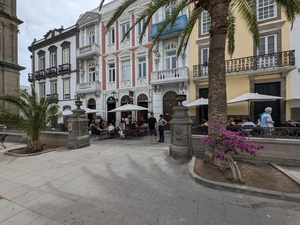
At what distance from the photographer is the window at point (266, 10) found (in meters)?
10.6

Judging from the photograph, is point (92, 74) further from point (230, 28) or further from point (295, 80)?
point (295, 80)

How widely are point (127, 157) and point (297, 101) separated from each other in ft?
38.6

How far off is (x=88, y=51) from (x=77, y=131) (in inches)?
486

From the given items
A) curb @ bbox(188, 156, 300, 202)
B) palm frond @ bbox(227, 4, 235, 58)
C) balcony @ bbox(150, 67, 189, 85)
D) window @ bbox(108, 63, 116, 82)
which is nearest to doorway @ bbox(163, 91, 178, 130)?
balcony @ bbox(150, 67, 189, 85)

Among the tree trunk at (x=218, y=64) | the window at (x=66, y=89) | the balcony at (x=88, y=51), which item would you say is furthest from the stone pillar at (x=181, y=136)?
the window at (x=66, y=89)

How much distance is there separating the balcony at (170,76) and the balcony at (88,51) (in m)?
7.55

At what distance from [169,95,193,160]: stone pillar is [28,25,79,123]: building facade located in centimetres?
1645

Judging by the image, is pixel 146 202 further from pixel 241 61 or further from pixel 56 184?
pixel 241 61

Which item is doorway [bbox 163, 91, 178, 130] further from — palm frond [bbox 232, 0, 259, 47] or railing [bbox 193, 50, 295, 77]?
palm frond [bbox 232, 0, 259, 47]

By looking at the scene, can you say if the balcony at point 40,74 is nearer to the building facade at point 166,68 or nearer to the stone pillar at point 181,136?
→ the building facade at point 166,68

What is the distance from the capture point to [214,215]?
8.29 ft

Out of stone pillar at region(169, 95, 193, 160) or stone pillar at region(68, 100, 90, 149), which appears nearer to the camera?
stone pillar at region(169, 95, 193, 160)

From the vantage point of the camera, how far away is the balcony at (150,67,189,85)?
12.5 m

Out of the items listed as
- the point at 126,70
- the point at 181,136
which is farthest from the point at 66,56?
the point at 181,136
